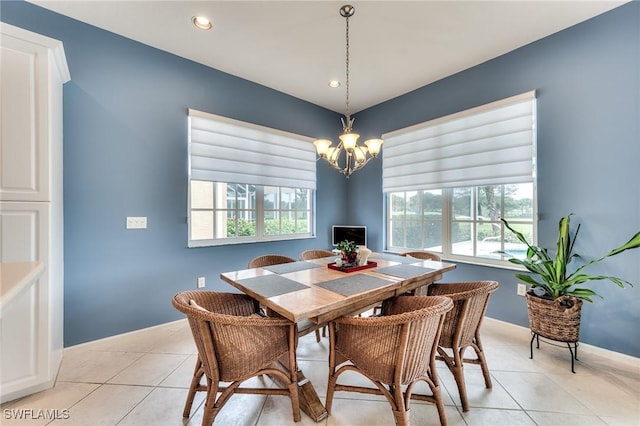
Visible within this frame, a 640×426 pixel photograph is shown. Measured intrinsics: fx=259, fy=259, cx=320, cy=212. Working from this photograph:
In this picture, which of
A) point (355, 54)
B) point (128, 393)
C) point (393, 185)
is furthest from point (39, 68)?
point (393, 185)

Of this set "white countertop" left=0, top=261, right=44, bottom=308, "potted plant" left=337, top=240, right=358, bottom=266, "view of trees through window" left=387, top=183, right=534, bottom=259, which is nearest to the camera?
"white countertop" left=0, top=261, right=44, bottom=308

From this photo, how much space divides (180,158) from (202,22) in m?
1.31

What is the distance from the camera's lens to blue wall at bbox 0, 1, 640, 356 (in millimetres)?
2137

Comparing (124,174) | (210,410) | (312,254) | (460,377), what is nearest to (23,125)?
(124,174)

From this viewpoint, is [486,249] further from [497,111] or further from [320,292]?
[320,292]

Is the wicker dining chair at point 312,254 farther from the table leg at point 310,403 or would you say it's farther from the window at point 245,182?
the table leg at point 310,403

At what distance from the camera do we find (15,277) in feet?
2.64

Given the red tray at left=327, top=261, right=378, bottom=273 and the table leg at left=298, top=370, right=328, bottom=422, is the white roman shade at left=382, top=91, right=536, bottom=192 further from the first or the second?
the table leg at left=298, top=370, right=328, bottom=422

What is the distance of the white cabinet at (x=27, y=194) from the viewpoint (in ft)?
5.40

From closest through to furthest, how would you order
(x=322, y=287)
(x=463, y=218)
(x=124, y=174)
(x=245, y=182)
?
(x=322, y=287) < (x=124, y=174) < (x=463, y=218) < (x=245, y=182)

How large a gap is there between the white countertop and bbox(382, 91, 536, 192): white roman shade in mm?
3465

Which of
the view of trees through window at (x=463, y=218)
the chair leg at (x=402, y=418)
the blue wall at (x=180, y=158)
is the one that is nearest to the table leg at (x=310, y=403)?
the chair leg at (x=402, y=418)

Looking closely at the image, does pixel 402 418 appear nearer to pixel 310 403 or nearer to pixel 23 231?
pixel 310 403

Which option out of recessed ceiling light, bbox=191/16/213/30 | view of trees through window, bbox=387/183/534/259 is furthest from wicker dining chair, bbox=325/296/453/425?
recessed ceiling light, bbox=191/16/213/30
